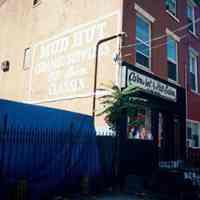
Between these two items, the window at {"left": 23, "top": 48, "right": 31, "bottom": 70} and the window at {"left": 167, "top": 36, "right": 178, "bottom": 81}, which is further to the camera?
the window at {"left": 23, "top": 48, "right": 31, "bottom": 70}

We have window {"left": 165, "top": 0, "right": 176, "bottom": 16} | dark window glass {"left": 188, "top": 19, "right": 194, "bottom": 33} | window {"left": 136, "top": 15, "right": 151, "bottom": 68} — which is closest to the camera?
window {"left": 136, "top": 15, "right": 151, "bottom": 68}

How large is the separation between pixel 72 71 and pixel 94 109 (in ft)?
8.23

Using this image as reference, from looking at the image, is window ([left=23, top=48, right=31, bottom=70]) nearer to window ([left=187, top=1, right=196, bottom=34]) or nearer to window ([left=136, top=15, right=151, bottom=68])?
window ([left=136, top=15, right=151, bottom=68])

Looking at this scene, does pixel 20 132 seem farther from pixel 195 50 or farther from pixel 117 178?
pixel 195 50

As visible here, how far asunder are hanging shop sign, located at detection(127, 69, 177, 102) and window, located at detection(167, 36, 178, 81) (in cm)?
85

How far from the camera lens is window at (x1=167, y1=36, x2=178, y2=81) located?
44.1ft

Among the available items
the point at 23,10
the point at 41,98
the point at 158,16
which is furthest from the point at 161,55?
the point at 23,10

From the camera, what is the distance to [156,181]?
859 centimetres

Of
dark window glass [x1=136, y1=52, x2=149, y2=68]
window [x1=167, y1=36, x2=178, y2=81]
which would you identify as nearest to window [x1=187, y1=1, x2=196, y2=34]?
window [x1=167, y1=36, x2=178, y2=81]

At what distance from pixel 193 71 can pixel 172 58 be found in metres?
2.66

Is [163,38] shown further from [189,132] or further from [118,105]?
[118,105]

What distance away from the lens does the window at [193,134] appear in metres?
14.2

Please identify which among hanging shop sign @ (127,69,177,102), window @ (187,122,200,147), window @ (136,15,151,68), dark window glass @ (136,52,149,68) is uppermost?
window @ (136,15,151,68)

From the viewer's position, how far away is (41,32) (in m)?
14.4
